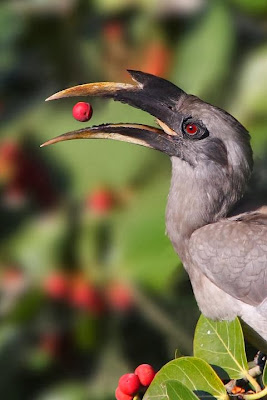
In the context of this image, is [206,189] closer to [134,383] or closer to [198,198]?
[198,198]

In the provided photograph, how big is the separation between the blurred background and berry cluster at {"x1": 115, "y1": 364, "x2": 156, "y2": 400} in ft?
3.03

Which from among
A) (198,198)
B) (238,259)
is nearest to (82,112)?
(198,198)

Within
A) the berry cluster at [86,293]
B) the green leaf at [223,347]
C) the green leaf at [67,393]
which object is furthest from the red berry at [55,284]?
the green leaf at [223,347]

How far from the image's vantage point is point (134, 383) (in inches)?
99.0

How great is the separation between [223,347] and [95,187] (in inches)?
65.9

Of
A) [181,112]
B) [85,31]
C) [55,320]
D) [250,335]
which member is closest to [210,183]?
[181,112]

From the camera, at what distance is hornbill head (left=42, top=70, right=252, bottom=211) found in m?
2.96

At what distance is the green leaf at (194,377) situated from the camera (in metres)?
2.37

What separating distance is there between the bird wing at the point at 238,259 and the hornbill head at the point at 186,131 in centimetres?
17

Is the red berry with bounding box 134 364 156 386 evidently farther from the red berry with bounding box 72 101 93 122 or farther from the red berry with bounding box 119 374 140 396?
the red berry with bounding box 72 101 93 122

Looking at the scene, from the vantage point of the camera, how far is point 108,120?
395 centimetres

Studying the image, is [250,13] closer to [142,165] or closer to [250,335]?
[142,165]

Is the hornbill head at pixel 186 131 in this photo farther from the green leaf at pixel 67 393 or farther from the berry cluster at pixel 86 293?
the green leaf at pixel 67 393

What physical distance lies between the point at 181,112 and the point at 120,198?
105 cm
